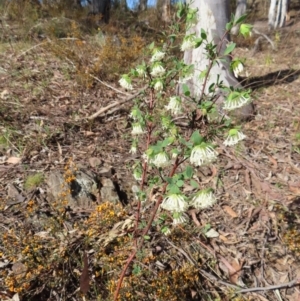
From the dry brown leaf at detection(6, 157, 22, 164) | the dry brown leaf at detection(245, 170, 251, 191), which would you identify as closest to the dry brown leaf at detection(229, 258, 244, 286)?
the dry brown leaf at detection(245, 170, 251, 191)

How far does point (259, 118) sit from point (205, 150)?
2.70 metres

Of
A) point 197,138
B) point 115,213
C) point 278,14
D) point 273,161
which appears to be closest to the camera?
point 197,138

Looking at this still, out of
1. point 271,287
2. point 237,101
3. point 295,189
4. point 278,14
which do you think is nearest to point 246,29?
point 237,101

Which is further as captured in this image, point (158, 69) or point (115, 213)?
point (115, 213)

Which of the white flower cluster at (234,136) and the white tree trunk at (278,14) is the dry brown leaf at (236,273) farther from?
the white tree trunk at (278,14)

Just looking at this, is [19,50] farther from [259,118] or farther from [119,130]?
[259,118]

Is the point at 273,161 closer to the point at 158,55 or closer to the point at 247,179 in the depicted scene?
the point at 247,179

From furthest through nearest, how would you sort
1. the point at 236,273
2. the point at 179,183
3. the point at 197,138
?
the point at 236,273 → the point at 179,183 → the point at 197,138

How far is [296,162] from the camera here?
2941mm

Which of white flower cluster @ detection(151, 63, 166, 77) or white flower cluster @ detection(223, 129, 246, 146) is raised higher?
white flower cluster @ detection(151, 63, 166, 77)

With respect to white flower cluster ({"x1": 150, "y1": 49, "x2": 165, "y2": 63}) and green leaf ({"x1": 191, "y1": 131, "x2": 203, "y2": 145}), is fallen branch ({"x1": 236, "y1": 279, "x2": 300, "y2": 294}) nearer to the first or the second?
green leaf ({"x1": 191, "y1": 131, "x2": 203, "y2": 145})

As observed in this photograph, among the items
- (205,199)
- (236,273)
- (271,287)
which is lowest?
(236,273)

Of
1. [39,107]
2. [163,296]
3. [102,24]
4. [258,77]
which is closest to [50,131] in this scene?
[39,107]

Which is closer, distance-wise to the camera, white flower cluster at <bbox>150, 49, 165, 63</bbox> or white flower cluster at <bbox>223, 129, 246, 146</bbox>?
white flower cluster at <bbox>223, 129, 246, 146</bbox>
